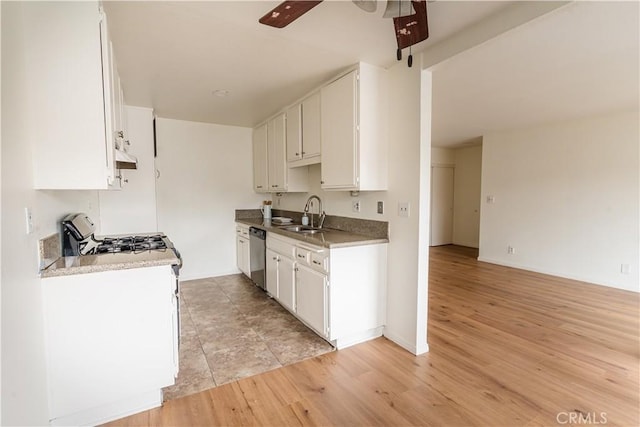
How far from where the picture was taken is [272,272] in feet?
11.3

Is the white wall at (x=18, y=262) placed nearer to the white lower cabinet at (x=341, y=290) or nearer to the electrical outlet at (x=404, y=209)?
the white lower cabinet at (x=341, y=290)

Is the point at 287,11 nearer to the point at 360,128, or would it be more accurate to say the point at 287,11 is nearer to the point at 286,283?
the point at 360,128

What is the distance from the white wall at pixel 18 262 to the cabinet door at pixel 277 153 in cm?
250

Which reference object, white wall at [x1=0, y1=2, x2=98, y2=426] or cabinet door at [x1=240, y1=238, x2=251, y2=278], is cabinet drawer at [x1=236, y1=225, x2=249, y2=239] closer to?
cabinet door at [x1=240, y1=238, x2=251, y2=278]

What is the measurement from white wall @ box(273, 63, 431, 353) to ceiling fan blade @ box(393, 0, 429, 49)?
1.82 ft

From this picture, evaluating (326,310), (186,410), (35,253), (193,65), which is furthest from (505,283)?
(35,253)

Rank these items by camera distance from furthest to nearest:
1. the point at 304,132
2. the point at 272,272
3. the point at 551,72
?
the point at 272,272 → the point at 304,132 → the point at 551,72

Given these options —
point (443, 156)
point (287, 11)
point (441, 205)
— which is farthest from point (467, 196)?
point (287, 11)

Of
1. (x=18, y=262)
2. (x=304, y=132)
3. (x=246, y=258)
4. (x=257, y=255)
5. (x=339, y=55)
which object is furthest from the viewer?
(x=246, y=258)

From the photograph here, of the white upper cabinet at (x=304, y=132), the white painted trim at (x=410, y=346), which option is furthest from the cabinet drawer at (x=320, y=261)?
the white upper cabinet at (x=304, y=132)

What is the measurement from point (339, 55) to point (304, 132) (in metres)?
1.03

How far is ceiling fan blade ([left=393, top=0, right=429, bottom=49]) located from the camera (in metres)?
1.55

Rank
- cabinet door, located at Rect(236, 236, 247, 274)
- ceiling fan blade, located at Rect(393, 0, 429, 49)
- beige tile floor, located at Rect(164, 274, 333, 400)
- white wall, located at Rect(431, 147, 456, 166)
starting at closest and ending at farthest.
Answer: ceiling fan blade, located at Rect(393, 0, 429, 49), beige tile floor, located at Rect(164, 274, 333, 400), cabinet door, located at Rect(236, 236, 247, 274), white wall, located at Rect(431, 147, 456, 166)

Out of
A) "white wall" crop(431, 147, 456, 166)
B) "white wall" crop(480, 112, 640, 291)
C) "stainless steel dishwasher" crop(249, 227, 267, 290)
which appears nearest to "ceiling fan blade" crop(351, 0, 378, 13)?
"stainless steel dishwasher" crop(249, 227, 267, 290)
